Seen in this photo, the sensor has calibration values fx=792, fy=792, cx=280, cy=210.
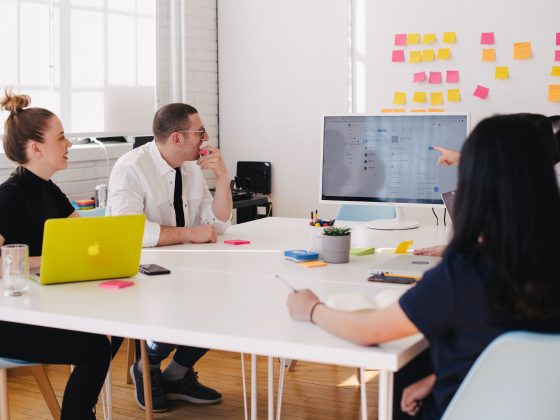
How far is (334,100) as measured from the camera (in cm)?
496

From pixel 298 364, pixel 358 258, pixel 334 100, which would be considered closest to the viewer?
pixel 358 258

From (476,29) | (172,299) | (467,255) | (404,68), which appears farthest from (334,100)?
(467,255)

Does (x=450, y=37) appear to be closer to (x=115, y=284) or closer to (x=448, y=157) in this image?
(x=448, y=157)

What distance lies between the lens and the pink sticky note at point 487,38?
4445 mm

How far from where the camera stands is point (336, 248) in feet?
8.28

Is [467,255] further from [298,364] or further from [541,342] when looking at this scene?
[298,364]

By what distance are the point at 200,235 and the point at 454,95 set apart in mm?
2223

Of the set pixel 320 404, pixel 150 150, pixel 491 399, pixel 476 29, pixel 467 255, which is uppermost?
pixel 476 29

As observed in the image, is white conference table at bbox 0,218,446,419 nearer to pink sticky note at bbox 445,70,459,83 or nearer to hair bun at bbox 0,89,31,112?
hair bun at bbox 0,89,31,112

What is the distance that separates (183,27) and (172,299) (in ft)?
10.9

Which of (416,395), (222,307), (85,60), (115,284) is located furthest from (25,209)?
(85,60)

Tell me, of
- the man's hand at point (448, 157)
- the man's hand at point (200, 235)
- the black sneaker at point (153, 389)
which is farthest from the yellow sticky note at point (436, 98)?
the black sneaker at point (153, 389)

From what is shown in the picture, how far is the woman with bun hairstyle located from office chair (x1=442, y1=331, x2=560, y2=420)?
1096 mm

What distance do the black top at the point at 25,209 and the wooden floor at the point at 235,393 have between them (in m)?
0.95
